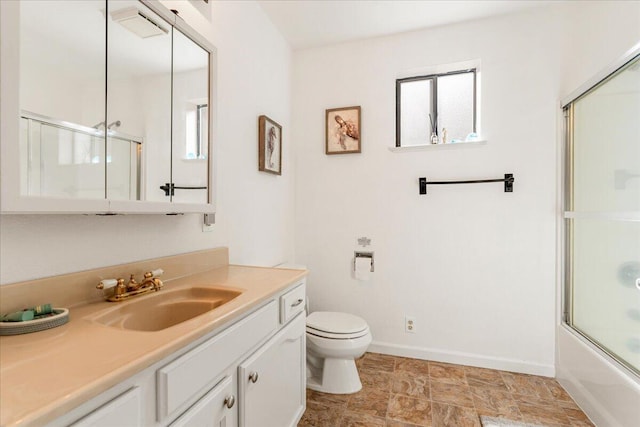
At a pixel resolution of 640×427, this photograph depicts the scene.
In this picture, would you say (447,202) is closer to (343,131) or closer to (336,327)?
(343,131)

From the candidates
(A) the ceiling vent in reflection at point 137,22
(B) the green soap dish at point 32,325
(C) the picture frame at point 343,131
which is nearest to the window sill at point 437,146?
(C) the picture frame at point 343,131

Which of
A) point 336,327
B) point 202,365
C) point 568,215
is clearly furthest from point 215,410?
point 568,215

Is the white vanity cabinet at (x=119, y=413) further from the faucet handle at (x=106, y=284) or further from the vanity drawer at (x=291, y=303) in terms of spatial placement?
the vanity drawer at (x=291, y=303)

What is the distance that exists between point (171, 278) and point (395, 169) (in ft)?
5.80

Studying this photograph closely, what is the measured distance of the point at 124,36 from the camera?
1.10m

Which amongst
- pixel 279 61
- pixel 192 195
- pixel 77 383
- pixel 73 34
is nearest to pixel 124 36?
pixel 73 34

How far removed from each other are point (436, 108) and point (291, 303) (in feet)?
6.52

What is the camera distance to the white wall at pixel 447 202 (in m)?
2.15

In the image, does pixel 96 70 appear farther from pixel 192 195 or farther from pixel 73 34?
pixel 192 195

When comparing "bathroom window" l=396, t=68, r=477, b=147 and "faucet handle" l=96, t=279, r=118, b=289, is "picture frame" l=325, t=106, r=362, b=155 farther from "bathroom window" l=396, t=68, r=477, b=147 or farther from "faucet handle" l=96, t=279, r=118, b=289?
"faucet handle" l=96, t=279, r=118, b=289

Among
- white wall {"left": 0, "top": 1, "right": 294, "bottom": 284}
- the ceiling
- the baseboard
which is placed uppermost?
the ceiling

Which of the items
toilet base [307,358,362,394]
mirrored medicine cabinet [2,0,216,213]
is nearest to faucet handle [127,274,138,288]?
mirrored medicine cabinet [2,0,216,213]

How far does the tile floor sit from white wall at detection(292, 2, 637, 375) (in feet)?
0.59

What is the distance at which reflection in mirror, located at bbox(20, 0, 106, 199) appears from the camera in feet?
2.68
